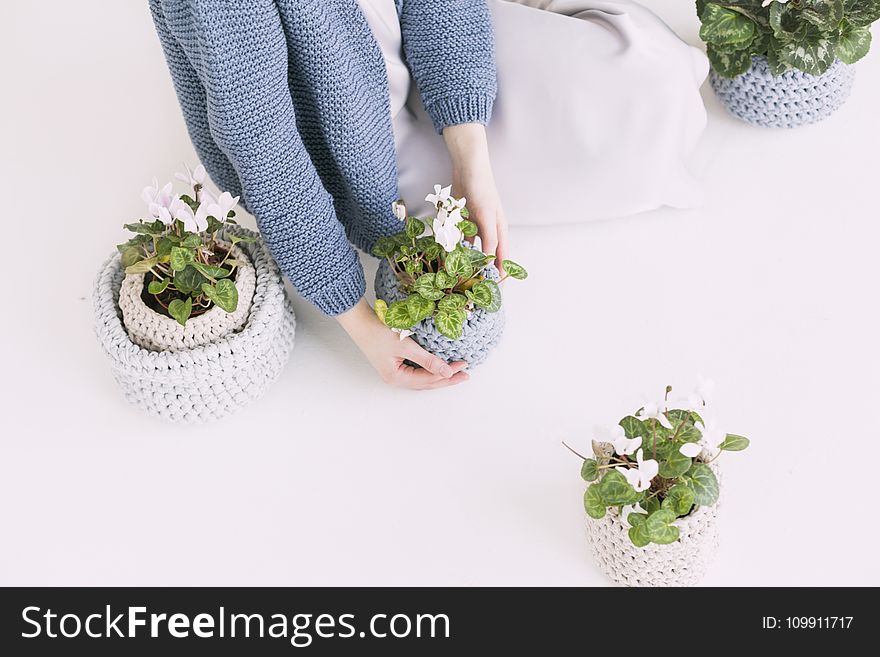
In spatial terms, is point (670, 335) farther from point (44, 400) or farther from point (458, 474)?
point (44, 400)

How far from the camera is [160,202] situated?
1300mm

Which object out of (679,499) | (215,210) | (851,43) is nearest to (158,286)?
(215,210)

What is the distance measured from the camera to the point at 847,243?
61.1 inches

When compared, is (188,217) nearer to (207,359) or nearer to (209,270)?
(209,270)

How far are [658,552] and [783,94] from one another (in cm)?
87

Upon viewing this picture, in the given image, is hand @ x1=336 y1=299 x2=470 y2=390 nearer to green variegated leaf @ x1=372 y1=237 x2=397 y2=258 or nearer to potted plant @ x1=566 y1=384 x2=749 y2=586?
green variegated leaf @ x1=372 y1=237 x2=397 y2=258

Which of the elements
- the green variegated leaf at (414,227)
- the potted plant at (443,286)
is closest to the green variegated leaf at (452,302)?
the potted plant at (443,286)

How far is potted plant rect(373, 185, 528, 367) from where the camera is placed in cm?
127

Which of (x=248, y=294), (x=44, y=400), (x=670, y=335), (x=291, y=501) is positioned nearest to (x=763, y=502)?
(x=670, y=335)

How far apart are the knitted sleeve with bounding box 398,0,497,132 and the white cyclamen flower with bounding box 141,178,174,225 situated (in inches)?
16.7

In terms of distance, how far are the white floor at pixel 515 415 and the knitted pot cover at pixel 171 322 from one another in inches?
6.5

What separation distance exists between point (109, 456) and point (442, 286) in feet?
1.82

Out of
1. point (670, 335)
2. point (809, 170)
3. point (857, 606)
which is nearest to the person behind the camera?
point (857, 606)

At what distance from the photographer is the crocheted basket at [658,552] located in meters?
1.14
